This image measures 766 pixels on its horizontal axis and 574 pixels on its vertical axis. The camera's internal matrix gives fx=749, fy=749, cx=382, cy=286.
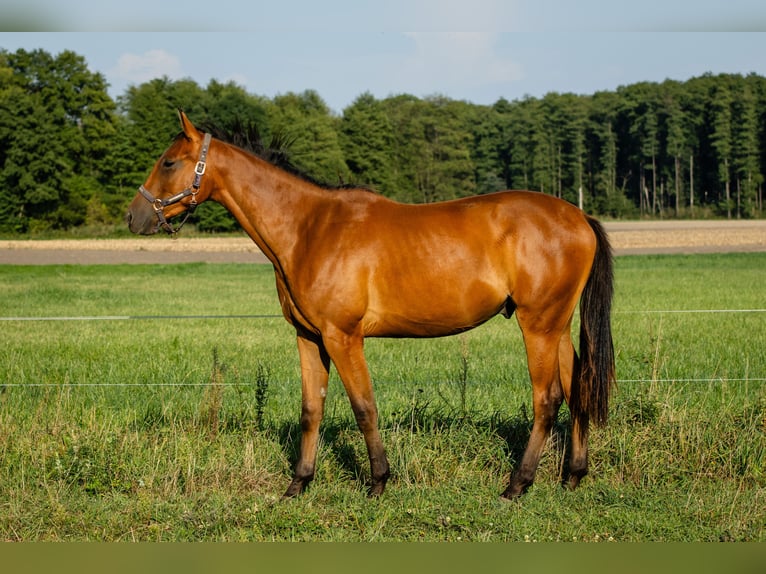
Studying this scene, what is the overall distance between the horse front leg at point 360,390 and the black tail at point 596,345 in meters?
1.60

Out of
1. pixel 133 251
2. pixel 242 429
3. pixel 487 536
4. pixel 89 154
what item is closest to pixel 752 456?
pixel 487 536

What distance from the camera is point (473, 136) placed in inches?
3450

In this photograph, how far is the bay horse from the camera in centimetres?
543

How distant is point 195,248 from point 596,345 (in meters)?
40.0

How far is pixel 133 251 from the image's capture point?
39.2m

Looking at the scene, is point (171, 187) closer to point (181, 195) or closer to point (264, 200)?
point (181, 195)

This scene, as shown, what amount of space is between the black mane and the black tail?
1970mm

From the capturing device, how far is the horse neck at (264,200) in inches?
224

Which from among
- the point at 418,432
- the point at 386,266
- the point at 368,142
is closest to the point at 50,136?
the point at 368,142

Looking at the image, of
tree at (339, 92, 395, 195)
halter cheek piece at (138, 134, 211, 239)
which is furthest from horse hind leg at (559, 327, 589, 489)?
tree at (339, 92, 395, 195)

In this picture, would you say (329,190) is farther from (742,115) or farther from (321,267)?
(742,115)

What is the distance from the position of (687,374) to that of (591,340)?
4169mm

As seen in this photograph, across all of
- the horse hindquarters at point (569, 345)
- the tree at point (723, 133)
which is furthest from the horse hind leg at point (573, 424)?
the tree at point (723, 133)

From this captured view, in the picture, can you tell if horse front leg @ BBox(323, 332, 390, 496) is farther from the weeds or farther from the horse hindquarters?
the weeds
